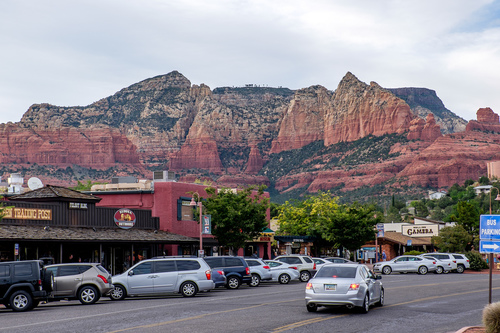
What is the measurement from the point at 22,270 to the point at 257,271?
15320mm

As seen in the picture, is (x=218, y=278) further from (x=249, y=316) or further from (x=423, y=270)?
(x=423, y=270)

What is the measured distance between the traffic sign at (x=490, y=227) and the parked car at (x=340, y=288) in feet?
14.1

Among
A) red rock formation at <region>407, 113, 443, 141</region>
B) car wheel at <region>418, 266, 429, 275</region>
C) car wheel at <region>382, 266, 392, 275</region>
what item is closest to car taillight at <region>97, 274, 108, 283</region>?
car wheel at <region>382, 266, 392, 275</region>

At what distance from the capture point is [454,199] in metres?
147

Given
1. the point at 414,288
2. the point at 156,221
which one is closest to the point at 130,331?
the point at 414,288

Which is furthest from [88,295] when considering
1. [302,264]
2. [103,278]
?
[302,264]

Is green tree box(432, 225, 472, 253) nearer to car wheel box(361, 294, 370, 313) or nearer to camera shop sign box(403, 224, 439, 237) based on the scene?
camera shop sign box(403, 224, 439, 237)

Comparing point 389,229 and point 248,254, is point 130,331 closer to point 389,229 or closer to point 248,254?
point 248,254

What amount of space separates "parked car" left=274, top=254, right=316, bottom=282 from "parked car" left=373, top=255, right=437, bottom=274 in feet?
37.7

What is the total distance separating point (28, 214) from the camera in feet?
117

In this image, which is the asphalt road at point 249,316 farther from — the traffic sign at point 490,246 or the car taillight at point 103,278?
the traffic sign at point 490,246

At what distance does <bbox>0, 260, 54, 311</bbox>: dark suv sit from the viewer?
77.0 ft

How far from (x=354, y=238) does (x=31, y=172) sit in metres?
151

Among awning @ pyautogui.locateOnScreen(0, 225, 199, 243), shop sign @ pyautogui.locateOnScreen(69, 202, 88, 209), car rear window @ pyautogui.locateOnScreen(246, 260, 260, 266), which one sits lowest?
car rear window @ pyautogui.locateOnScreen(246, 260, 260, 266)
